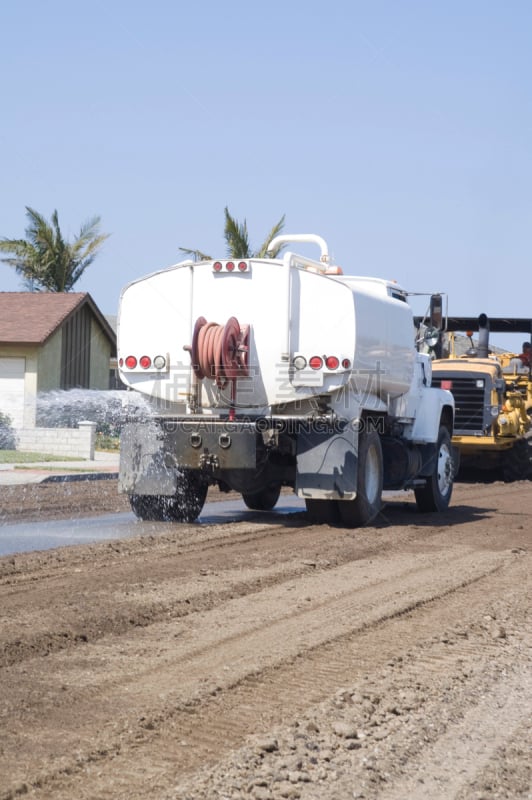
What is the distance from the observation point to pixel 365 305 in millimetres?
12758

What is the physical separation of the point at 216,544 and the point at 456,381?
12081mm

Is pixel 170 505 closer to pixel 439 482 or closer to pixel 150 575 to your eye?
pixel 439 482

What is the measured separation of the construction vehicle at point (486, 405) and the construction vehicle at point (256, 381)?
8949 millimetres

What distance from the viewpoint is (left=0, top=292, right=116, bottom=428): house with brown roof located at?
30.4 meters

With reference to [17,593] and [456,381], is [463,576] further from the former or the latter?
[456,381]

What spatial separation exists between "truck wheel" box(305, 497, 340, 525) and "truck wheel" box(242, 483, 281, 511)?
6.06ft

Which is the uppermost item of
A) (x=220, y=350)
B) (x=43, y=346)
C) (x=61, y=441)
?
(x=43, y=346)

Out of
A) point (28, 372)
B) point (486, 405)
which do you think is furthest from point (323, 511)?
point (28, 372)

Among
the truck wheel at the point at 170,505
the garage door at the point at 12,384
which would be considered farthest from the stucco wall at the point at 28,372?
the truck wheel at the point at 170,505


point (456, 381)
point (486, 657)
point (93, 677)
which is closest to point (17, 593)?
point (93, 677)

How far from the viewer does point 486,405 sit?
22172 millimetres

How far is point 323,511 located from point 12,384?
18869 millimetres

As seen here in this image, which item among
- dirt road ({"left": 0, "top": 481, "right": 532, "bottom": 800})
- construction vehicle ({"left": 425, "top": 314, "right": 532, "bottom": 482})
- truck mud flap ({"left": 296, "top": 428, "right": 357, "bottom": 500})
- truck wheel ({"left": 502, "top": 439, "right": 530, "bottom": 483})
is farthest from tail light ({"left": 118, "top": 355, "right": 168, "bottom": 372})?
truck wheel ({"left": 502, "top": 439, "right": 530, "bottom": 483})

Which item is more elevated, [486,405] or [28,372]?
[28,372]
